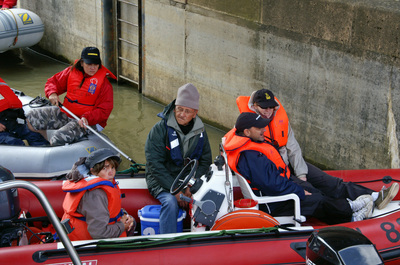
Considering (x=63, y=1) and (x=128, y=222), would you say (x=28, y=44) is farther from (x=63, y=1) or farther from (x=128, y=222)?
(x=128, y=222)

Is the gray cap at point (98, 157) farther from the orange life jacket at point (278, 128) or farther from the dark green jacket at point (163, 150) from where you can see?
the orange life jacket at point (278, 128)

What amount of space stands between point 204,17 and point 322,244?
16.3 feet

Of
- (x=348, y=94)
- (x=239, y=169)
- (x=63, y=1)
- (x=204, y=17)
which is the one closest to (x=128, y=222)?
(x=239, y=169)

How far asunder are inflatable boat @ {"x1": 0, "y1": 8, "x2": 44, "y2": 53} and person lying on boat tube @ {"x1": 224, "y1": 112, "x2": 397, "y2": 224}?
6272 mm

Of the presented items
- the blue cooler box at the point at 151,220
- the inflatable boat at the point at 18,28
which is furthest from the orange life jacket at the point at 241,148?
the inflatable boat at the point at 18,28

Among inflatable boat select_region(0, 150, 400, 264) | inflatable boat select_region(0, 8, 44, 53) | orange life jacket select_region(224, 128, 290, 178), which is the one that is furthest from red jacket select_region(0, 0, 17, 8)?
orange life jacket select_region(224, 128, 290, 178)

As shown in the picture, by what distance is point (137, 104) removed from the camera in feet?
26.2

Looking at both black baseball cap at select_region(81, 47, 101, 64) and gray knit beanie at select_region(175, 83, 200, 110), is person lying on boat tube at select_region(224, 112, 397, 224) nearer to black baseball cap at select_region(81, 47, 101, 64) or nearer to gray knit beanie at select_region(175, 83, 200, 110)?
gray knit beanie at select_region(175, 83, 200, 110)

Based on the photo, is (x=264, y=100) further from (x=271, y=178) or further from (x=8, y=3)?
(x=8, y=3)

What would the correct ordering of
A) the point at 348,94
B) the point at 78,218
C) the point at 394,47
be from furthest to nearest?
the point at 348,94 → the point at 394,47 → the point at 78,218

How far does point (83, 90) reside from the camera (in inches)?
214

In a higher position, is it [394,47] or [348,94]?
[394,47]

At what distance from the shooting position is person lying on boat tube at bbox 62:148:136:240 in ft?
10.7

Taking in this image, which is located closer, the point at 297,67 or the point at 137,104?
the point at 297,67
